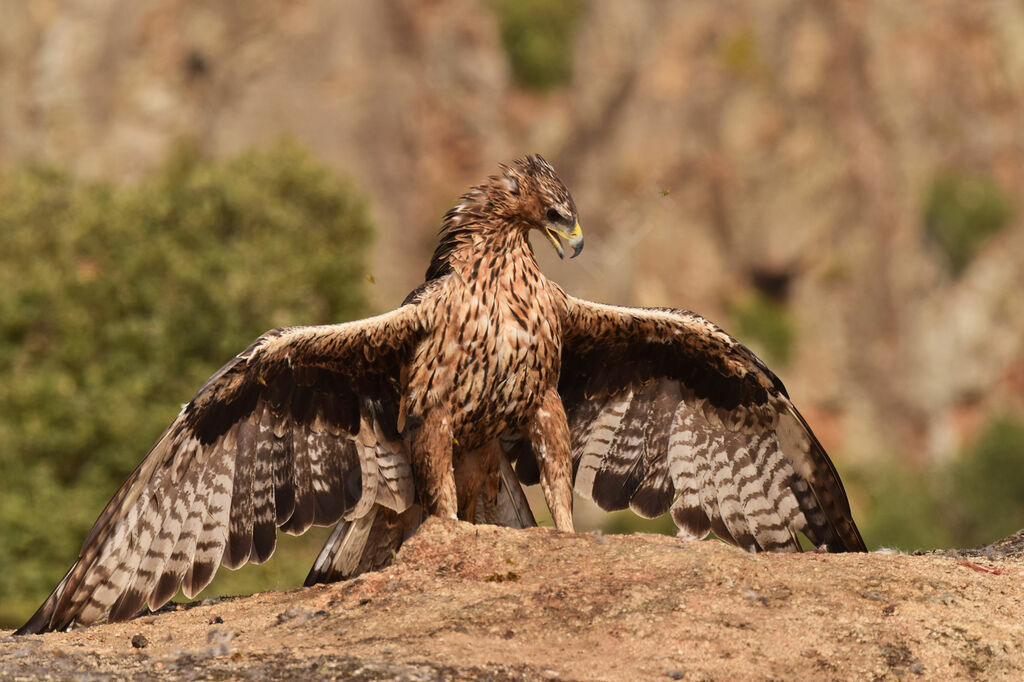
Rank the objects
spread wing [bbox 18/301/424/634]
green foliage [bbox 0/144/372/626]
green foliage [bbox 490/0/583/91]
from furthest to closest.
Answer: green foliage [bbox 490/0/583/91]
green foliage [bbox 0/144/372/626]
spread wing [bbox 18/301/424/634]

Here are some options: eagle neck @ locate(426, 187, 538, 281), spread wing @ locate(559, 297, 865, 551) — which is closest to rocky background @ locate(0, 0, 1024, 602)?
spread wing @ locate(559, 297, 865, 551)

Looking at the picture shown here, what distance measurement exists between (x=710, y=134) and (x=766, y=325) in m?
7.45

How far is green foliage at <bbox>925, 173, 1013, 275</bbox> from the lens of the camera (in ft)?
168

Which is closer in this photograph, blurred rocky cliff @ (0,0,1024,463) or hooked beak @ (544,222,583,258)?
hooked beak @ (544,222,583,258)

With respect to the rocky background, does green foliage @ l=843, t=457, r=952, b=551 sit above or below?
→ below

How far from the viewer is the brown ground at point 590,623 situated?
20.0 feet

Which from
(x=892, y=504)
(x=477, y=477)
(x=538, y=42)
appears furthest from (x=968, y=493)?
(x=477, y=477)

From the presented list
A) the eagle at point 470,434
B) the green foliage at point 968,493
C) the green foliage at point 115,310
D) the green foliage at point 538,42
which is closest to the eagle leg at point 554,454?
the eagle at point 470,434

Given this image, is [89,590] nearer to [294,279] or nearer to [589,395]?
[589,395]

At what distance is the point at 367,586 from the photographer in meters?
7.23

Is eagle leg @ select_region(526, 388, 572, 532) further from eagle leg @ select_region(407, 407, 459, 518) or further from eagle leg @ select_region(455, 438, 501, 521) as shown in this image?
eagle leg @ select_region(407, 407, 459, 518)

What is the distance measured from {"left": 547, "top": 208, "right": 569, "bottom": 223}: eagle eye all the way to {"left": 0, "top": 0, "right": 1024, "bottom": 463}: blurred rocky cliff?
1330 inches

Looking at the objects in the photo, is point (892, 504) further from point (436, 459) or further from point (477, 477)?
point (436, 459)

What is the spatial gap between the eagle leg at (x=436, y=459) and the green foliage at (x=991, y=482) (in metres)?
46.5
